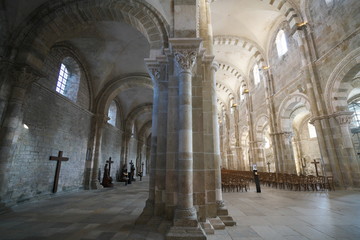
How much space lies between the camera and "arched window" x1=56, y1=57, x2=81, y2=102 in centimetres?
955

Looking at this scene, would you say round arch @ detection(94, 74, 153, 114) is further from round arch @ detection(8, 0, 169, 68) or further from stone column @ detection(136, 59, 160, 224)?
stone column @ detection(136, 59, 160, 224)

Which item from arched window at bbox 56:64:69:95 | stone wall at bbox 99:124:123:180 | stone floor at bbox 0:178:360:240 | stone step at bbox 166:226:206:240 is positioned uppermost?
arched window at bbox 56:64:69:95

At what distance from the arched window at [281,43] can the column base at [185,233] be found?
1446 cm

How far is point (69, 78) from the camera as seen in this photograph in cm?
1022

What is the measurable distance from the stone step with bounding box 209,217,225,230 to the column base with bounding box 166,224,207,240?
1.75 ft

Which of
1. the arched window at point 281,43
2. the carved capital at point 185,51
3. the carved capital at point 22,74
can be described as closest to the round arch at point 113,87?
the carved capital at point 22,74

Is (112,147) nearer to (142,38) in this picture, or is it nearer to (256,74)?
(142,38)

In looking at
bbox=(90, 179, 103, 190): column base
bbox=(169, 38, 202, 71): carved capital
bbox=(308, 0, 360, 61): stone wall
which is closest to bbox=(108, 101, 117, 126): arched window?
bbox=(90, 179, 103, 190): column base

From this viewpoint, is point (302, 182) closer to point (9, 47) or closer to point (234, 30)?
point (234, 30)

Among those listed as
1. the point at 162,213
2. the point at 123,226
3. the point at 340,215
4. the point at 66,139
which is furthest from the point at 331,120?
the point at 66,139

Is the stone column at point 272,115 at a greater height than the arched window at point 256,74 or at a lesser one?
lesser

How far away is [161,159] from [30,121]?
6.29m

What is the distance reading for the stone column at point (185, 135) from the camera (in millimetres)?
3656

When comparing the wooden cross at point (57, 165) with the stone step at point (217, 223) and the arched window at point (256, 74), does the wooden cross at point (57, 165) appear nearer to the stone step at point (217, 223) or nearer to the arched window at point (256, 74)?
the stone step at point (217, 223)
